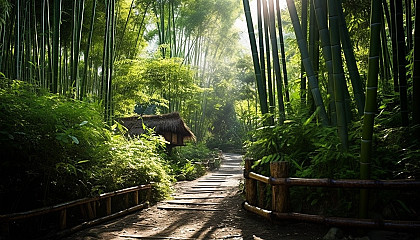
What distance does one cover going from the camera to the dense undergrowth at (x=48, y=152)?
105 inches

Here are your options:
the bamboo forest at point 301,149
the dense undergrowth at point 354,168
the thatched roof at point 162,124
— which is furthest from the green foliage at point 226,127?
the dense undergrowth at point 354,168

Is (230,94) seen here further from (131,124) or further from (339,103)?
(339,103)

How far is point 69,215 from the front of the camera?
3207 millimetres

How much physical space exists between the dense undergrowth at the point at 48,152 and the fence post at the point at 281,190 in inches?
62.3

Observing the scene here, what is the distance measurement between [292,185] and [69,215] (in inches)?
82.4

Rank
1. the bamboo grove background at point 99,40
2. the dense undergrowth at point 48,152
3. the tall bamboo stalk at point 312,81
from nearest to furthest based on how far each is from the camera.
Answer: the dense undergrowth at point 48,152, the tall bamboo stalk at point 312,81, the bamboo grove background at point 99,40

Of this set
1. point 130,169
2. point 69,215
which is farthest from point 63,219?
point 130,169

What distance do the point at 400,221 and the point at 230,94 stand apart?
68.5ft

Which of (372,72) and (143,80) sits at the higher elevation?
(143,80)

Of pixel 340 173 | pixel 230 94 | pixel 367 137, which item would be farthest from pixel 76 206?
pixel 230 94

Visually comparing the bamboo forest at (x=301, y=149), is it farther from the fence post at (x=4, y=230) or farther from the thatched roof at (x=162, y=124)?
the thatched roof at (x=162, y=124)

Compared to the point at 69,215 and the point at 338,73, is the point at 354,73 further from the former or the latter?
the point at 69,215

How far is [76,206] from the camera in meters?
3.24

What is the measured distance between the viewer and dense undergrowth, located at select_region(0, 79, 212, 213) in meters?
2.68
